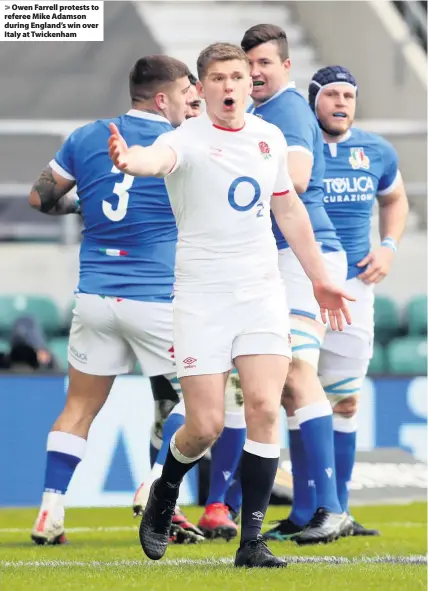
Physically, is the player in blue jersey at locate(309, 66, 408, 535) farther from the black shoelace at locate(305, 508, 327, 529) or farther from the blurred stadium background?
the blurred stadium background

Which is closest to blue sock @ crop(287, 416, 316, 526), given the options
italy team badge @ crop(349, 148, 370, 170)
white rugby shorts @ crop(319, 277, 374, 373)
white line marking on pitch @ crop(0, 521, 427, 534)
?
white rugby shorts @ crop(319, 277, 374, 373)

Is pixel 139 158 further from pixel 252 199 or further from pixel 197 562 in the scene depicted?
pixel 197 562

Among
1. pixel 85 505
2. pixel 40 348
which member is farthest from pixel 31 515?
pixel 40 348

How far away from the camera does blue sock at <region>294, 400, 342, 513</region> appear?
6176 mm

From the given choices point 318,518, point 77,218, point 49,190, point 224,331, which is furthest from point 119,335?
point 77,218

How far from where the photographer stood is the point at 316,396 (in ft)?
20.5

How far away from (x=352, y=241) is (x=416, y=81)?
786 cm

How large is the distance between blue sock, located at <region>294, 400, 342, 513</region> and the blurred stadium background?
2.38 metres

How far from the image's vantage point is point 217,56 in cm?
507

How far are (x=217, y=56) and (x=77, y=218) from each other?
673cm

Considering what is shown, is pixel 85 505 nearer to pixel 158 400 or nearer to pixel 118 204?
pixel 158 400

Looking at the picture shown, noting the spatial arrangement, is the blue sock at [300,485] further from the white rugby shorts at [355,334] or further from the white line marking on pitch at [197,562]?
the white line marking on pitch at [197,562]
